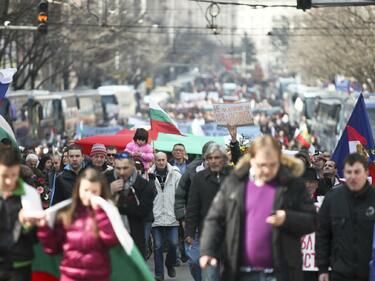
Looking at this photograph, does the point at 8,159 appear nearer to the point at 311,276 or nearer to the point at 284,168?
the point at 284,168

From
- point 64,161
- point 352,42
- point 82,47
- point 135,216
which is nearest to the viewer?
point 135,216

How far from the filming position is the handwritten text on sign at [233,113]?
58.3 ft

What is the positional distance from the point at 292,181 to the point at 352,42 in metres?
48.4

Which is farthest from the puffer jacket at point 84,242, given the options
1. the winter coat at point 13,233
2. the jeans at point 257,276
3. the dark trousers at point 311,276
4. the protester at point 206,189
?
the dark trousers at point 311,276

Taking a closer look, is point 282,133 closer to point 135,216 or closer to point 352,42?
point 352,42

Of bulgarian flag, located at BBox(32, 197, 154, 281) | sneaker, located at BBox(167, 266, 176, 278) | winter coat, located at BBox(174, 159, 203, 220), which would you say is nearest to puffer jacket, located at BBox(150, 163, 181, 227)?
sneaker, located at BBox(167, 266, 176, 278)

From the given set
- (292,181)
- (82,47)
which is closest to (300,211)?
(292,181)

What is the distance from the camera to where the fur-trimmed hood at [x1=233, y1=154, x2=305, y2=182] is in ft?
29.8

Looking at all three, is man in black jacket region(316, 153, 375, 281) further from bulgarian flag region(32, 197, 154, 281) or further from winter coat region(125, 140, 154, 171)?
winter coat region(125, 140, 154, 171)

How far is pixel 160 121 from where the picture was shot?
24.1 meters

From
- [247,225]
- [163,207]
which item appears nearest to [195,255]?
[163,207]

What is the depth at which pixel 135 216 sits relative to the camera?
38.1ft

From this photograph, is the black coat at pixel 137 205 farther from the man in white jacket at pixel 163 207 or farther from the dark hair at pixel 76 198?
the man in white jacket at pixel 163 207

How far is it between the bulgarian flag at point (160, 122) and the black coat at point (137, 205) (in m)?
11.7
